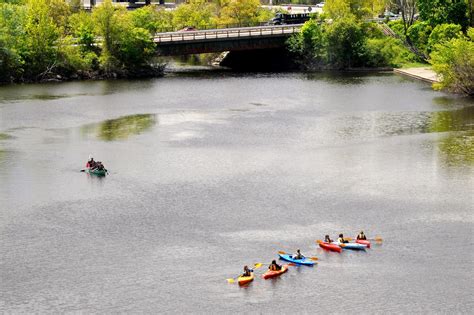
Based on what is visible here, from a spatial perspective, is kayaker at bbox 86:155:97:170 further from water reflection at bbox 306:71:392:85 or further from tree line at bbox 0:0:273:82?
water reflection at bbox 306:71:392:85

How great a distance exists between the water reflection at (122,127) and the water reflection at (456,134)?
101 feet

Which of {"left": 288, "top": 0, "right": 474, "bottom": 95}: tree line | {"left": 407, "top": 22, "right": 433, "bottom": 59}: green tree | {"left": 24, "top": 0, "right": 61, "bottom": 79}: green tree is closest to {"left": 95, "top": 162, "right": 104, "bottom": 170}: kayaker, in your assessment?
{"left": 24, "top": 0, "right": 61, "bottom": 79}: green tree

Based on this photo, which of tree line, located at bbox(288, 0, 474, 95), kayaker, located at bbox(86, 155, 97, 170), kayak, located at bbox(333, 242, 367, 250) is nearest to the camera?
kayak, located at bbox(333, 242, 367, 250)

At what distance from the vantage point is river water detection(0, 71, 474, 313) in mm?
50938

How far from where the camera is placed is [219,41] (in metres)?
142

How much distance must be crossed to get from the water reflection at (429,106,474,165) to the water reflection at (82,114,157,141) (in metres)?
30.9

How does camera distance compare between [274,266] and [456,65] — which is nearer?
[274,266]

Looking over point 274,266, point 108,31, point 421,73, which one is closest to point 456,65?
point 421,73

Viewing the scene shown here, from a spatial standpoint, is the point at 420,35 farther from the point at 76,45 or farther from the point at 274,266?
the point at 274,266

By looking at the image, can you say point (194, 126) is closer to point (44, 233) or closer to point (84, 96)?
point (84, 96)

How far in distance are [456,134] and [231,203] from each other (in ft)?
111

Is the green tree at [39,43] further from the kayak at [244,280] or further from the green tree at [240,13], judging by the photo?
the kayak at [244,280]

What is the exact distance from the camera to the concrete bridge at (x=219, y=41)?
465ft

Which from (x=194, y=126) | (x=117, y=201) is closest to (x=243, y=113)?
(x=194, y=126)
